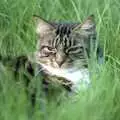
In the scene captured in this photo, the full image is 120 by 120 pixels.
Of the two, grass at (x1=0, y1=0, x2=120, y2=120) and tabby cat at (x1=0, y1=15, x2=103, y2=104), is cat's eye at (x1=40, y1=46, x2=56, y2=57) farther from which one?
grass at (x1=0, y1=0, x2=120, y2=120)

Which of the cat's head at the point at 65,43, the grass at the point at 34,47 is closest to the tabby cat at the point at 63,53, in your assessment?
the cat's head at the point at 65,43

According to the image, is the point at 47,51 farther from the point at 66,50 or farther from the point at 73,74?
the point at 73,74

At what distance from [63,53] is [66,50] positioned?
4 cm

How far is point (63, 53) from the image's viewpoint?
13.0 feet

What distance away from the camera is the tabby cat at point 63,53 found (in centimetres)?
388

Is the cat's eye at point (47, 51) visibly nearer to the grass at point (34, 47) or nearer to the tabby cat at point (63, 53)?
the tabby cat at point (63, 53)

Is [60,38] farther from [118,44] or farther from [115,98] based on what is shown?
[115,98]

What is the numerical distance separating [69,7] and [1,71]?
1490 millimetres

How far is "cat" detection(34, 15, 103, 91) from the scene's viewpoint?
12.8 feet

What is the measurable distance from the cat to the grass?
0.51 feet

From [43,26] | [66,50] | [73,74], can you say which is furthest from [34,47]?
[73,74]

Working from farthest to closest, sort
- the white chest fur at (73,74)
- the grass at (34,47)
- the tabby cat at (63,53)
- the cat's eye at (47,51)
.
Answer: the cat's eye at (47,51) → the tabby cat at (63,53) → the white chest fur at (73,74) → the grass at (34,47)

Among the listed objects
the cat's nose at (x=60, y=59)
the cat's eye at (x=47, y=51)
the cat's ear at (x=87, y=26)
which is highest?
the cat's ear at (x=87, y=26)

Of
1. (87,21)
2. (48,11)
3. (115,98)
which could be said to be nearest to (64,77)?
(87,21)
